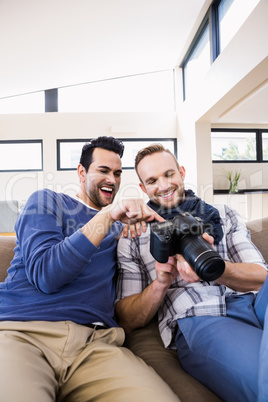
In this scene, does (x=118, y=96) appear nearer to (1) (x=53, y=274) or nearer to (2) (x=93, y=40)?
(2) (x=93, y=40)

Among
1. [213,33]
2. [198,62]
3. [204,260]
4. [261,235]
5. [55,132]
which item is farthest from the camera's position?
[55,132]

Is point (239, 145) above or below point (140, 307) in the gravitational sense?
above

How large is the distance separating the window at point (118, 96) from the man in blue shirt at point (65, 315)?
5901mm

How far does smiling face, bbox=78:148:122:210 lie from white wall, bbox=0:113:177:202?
490 cm

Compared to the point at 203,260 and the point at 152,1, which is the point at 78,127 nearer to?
the point at 152,1

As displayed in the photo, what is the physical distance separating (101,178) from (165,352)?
816mm

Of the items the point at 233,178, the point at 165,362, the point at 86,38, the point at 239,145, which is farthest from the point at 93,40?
the point at 165,362

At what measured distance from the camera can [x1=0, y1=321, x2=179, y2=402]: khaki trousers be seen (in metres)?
0.69

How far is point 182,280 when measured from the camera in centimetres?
112

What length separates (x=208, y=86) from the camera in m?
4.63

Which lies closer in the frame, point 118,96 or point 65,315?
point 65,315

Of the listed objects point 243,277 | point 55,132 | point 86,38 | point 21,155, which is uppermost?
point 86,38

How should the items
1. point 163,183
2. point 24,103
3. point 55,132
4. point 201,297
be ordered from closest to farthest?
point 201,297 → point 163,183 → point 55,132 → point 24,103

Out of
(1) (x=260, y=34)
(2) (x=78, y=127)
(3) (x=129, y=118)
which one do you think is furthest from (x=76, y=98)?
(1) (x=260, y=34)
